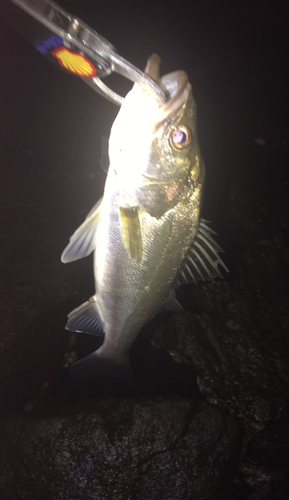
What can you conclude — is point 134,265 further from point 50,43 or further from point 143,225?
point 50,43

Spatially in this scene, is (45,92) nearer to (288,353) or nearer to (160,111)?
(160,111)

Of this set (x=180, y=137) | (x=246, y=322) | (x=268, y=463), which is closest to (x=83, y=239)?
(x=180, y=137)

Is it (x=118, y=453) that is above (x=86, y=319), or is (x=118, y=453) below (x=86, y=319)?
below

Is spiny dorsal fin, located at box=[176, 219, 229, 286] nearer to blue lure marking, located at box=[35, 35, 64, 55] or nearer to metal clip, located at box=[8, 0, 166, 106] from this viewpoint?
metal clip, located at box=[8, 0, 166, 106]

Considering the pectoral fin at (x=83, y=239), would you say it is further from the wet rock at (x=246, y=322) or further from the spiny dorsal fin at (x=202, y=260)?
the wet rock at (x=246, y=322)

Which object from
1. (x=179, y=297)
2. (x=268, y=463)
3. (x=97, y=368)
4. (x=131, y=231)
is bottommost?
(x=268, y=463)

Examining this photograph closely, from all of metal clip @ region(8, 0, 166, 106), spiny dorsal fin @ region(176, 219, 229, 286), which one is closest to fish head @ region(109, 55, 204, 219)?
metal clip @ region(8, 0, 166, 106)

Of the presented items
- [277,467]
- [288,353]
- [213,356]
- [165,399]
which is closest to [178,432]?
[165,399]

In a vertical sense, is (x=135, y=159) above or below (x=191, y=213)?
above
